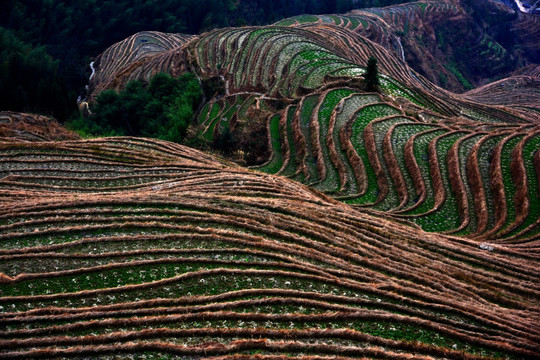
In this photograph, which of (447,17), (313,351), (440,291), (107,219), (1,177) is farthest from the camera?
(447,17)

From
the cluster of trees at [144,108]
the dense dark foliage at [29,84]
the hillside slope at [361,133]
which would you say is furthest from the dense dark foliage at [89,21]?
the hillside slope at [361,133]

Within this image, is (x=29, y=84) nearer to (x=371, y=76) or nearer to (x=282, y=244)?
(x=371, y=76)

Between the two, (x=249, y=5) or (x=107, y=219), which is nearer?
(x=107, y=219)

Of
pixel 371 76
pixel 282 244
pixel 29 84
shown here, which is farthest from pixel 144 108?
pixel 282 244

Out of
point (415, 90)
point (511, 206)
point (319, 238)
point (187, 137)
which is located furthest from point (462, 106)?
point (319, 238)

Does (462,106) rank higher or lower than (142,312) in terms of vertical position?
higher

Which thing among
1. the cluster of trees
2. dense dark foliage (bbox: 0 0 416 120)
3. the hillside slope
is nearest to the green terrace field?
the hillside slope

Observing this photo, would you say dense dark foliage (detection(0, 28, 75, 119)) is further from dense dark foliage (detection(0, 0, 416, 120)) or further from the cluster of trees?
the cluster of trees

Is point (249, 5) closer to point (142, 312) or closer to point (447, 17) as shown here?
point (447, 17)
